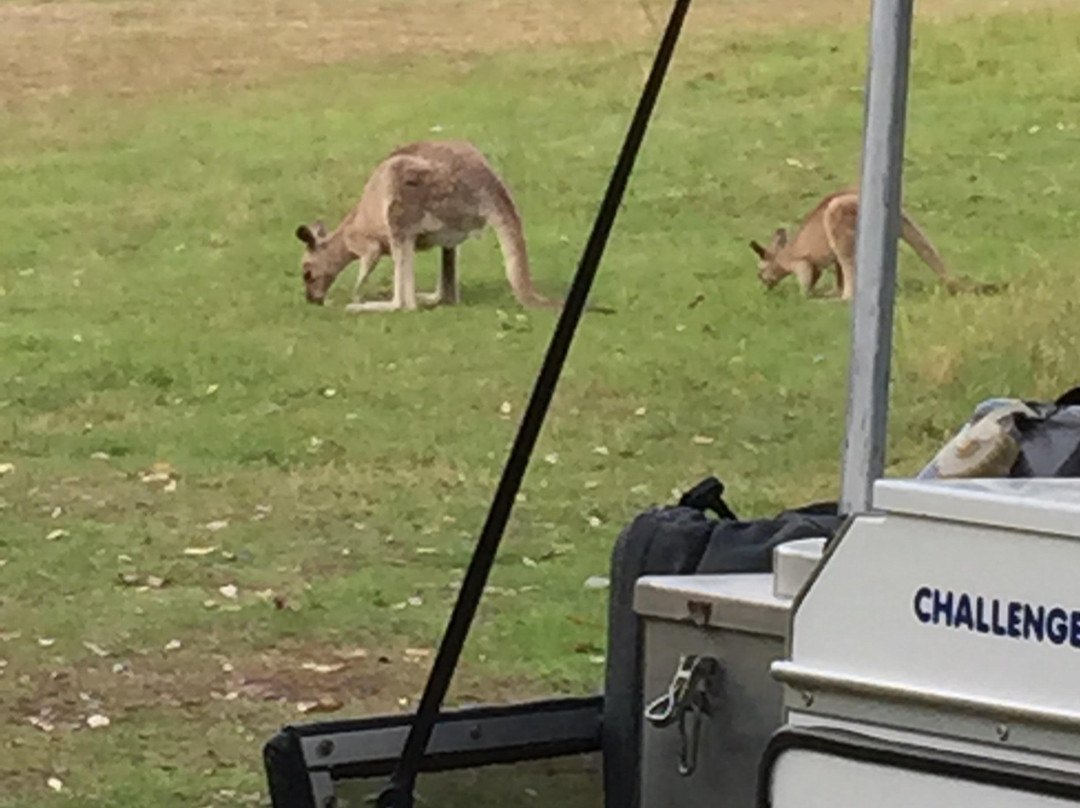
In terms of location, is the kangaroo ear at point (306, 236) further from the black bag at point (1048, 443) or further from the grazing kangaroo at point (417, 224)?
the black bag at point (1048, 443)

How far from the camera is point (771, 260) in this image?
590 cm

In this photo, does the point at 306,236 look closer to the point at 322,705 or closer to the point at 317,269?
the point at 317,269

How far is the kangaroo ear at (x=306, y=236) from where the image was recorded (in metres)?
6.18

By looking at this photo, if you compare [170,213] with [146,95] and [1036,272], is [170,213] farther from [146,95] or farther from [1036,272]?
[1036,272]

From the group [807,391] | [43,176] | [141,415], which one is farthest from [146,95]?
[807,391]

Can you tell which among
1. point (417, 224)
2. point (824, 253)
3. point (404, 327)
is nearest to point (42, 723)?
point (404, 327)

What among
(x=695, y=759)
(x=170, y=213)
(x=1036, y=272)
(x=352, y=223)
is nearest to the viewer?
(x=695, y=759)

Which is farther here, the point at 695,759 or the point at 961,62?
the point at 961,62

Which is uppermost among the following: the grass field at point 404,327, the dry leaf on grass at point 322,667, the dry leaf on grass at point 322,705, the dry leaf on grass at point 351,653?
the grass field at point 404,327

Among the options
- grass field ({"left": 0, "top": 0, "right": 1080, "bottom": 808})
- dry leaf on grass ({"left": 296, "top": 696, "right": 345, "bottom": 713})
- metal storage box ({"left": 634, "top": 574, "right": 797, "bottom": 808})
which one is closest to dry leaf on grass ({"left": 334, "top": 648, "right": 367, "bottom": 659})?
grass field ({"left": 0, "top": 0, "right": 1080, "bottom": 808})

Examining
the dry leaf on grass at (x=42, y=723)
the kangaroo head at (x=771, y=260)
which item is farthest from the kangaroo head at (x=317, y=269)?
the dry leaf on grass at (x=42, y=723)

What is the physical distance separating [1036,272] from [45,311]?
7.57 feet

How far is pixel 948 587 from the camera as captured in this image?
1.44m

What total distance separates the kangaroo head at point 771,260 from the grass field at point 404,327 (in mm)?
55
